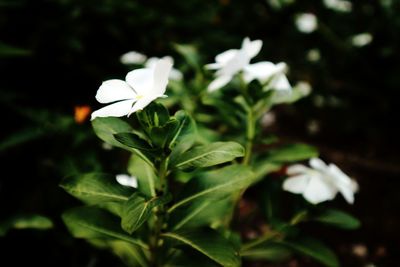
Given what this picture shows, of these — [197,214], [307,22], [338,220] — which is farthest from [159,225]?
[307,22]

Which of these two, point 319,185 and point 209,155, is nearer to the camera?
point 209,155

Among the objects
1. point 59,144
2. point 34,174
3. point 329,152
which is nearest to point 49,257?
point 34,174

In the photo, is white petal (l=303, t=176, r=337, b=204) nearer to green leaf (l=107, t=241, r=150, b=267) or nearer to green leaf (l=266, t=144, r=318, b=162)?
green leaf (l=266, t=144, r=318, b=162)

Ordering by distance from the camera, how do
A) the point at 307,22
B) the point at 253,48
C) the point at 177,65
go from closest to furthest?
the point at 253,48 < the point at 177,65 < the point at 307,22

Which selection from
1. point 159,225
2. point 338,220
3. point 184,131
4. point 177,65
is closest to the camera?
point 184,131

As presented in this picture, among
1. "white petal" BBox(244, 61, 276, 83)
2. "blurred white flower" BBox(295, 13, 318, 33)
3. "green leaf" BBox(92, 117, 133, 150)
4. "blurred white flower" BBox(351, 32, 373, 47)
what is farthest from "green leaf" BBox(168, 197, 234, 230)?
"blurred white flower" BBox(351, 32, 373, 47)

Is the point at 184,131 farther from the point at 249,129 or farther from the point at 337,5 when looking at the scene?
the point at 337,5
